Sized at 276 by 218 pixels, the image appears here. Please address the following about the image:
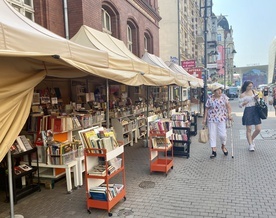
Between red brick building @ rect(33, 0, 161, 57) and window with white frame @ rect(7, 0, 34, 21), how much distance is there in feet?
0.36

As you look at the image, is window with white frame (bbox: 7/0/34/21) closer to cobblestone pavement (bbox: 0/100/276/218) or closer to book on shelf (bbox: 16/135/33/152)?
book on shelf (bbox: 16/135/33/152)

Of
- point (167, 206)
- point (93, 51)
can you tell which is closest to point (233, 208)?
point (167, 206)

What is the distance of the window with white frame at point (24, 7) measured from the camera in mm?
6920

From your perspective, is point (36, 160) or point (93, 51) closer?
point (93, 51)

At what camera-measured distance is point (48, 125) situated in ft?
18.4

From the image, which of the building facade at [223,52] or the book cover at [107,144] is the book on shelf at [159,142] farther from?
the building facade at [223,52]

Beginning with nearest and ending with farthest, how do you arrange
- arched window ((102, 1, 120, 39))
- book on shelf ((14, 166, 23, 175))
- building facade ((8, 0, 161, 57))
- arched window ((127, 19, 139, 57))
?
book on shelf ((14, 166, 23, 175)) → building facade ((8, 0, 161, 57)) → arched window ((102, 1, 120, 39)) → arched window ((127, 19, 139, 57))

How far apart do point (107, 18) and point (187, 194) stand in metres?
9.10

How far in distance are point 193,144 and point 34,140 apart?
5.52 meters

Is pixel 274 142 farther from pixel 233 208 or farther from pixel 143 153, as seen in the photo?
pixel 233 208

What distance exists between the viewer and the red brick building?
780 centimetres

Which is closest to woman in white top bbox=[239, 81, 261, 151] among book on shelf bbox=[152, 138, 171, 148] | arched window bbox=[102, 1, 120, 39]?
book on shelf bbox=[152, 138, 171, 148]

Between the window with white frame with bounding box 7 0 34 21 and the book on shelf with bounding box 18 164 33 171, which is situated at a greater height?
the window with white frame with bounding box 7 0 34 21

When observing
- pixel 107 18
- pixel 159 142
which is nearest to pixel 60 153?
pixel 159 142
